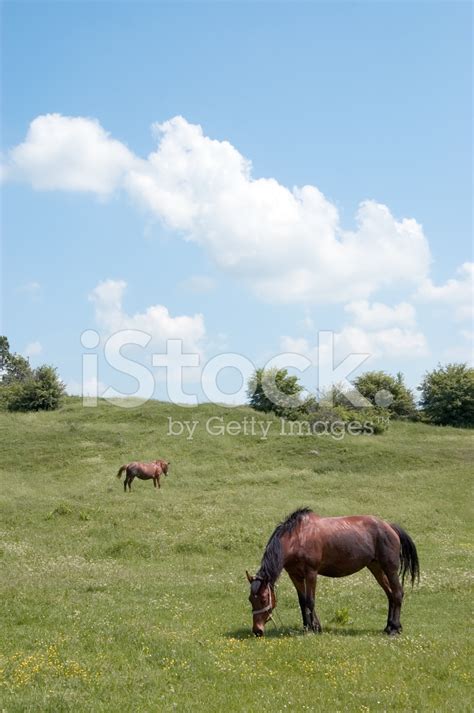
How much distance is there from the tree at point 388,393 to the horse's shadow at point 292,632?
6396 cm

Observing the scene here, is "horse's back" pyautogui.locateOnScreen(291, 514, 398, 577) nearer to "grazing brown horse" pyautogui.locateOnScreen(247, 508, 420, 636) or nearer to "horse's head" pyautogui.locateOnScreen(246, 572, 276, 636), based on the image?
"grazing brown horse" pyautogui.locateOnScreen(247, 508, 420, 636)

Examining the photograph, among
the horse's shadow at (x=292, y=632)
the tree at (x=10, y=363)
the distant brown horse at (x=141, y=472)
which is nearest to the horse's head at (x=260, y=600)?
the horse's shadow at (x=292, y=632)

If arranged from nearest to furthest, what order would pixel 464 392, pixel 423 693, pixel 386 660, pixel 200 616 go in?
pixel 423 693, pixel 386 660, pixel 200 616, pixel 464 392

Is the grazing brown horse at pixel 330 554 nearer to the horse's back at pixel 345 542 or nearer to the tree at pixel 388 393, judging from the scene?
the horse's back at pixel 345 542

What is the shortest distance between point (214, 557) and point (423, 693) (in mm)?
16349

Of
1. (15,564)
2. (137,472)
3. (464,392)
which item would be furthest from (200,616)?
(464,392)

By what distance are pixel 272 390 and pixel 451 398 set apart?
2096 cm

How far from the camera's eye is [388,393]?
79375 millimetres

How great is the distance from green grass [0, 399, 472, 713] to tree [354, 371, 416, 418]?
77.4ft

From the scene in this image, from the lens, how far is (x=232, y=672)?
34.4 feet

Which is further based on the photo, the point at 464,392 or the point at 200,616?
the point at 464,392

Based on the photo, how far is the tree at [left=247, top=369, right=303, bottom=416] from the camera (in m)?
72.8

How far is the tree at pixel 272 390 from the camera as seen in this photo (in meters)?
72.8

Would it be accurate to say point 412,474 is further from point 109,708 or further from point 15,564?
point 109,708
